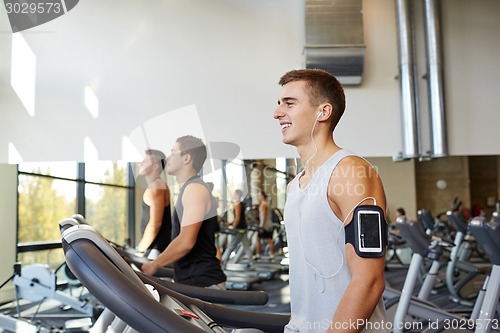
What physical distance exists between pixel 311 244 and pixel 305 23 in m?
3.48

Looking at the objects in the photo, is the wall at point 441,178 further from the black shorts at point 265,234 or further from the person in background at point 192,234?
the person in background at point 192,234

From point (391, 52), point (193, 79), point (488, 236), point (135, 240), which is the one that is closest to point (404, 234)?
point (488, 236)

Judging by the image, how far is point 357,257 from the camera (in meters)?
1.10

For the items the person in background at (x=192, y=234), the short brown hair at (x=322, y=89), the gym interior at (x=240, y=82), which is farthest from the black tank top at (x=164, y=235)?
the short brown hair at (x=322, y=89)

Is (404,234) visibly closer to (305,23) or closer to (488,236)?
(488,236)

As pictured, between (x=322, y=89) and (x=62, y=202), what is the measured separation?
191 inches

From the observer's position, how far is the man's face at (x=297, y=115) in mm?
1270

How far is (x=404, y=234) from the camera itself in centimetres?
338

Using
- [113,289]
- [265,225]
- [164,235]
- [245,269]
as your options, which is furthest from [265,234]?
[113,289]

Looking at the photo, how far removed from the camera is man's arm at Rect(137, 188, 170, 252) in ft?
9.38

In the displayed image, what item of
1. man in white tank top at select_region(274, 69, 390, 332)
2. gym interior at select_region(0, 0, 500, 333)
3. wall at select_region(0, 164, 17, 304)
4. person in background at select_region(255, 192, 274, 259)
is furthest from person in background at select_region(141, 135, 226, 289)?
person in background at select_region(255, 192, 274, 259)

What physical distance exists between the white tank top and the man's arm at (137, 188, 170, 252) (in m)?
1.69

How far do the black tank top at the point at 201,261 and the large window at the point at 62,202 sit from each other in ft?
8.70

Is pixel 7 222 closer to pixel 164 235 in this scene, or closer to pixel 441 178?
pixel 164 235
